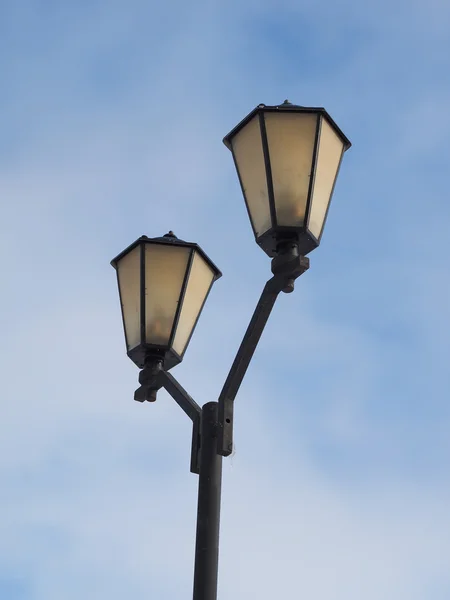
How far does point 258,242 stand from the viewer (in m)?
4.67

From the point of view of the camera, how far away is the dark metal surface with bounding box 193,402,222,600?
4.31m

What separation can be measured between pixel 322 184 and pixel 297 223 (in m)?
0.26

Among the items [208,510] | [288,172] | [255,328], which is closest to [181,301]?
[255,328]

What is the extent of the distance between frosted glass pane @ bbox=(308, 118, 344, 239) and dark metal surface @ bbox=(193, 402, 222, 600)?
1032 millimetres

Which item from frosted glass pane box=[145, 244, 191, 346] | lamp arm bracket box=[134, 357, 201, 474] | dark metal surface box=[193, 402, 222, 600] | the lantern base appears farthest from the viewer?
frosted glass pane box=[145, 244, 191, 346]

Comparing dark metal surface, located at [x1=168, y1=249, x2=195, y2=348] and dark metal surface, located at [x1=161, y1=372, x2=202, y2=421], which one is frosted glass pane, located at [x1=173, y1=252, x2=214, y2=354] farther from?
dark metal surface, located at [x1=161, y1=372, x2=202, y2=421]

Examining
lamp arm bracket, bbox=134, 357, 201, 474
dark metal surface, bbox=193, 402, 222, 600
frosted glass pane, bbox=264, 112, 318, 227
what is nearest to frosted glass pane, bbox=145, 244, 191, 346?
lamp arm bracket, bbox=134, 357, 201, 474

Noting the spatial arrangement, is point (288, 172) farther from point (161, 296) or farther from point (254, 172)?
point (161, 296)

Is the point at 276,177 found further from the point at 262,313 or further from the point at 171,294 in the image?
the point at 171,294

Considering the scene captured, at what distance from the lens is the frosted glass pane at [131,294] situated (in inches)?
208

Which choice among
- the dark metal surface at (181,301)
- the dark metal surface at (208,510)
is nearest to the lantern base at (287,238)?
the dark metal surface at (181,301)

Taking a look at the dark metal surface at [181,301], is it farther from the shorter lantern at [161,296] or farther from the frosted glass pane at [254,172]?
the frosted glass pane at [254,172]

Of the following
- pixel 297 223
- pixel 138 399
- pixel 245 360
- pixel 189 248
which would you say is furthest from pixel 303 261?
pixel 138 399

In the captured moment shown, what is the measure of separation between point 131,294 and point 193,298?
13.1 inches
